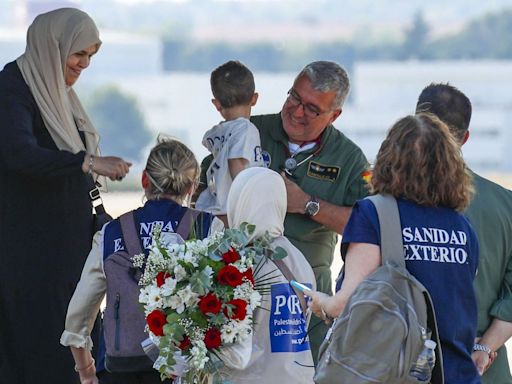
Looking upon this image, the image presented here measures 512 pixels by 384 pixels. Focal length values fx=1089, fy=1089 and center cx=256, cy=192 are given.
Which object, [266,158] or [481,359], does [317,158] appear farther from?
[481,359]

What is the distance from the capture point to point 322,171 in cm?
531

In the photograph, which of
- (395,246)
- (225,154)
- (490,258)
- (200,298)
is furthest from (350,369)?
(225,154)

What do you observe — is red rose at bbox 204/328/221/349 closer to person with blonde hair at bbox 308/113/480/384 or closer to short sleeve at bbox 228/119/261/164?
person with blonde hair at bbox 308/113/480/384

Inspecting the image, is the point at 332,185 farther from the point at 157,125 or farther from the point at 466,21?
the point at 466,21

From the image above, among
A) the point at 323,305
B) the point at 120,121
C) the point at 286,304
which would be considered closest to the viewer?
the point at 323,305

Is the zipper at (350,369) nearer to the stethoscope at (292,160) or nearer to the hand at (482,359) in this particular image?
the hand at (482,359)

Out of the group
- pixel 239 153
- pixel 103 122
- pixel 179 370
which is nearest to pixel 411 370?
pixel 179 370

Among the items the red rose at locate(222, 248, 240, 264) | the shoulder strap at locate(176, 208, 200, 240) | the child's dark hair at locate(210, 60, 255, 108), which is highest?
the child's dark hair at locate(210, 60, 255, 108)

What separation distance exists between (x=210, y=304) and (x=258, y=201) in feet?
1.48

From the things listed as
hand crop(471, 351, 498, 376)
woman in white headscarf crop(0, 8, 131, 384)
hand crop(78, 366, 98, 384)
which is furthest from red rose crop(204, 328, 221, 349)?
woman in white headscarf crop(0, 8, 131, 384)

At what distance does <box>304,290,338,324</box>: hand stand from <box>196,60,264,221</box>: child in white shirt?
159cm

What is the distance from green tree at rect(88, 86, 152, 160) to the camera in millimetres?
59031

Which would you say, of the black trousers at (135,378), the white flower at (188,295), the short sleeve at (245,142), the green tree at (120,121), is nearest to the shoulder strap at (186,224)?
the white flower at (188,295)

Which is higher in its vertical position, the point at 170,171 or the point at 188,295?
the point at 170,171
